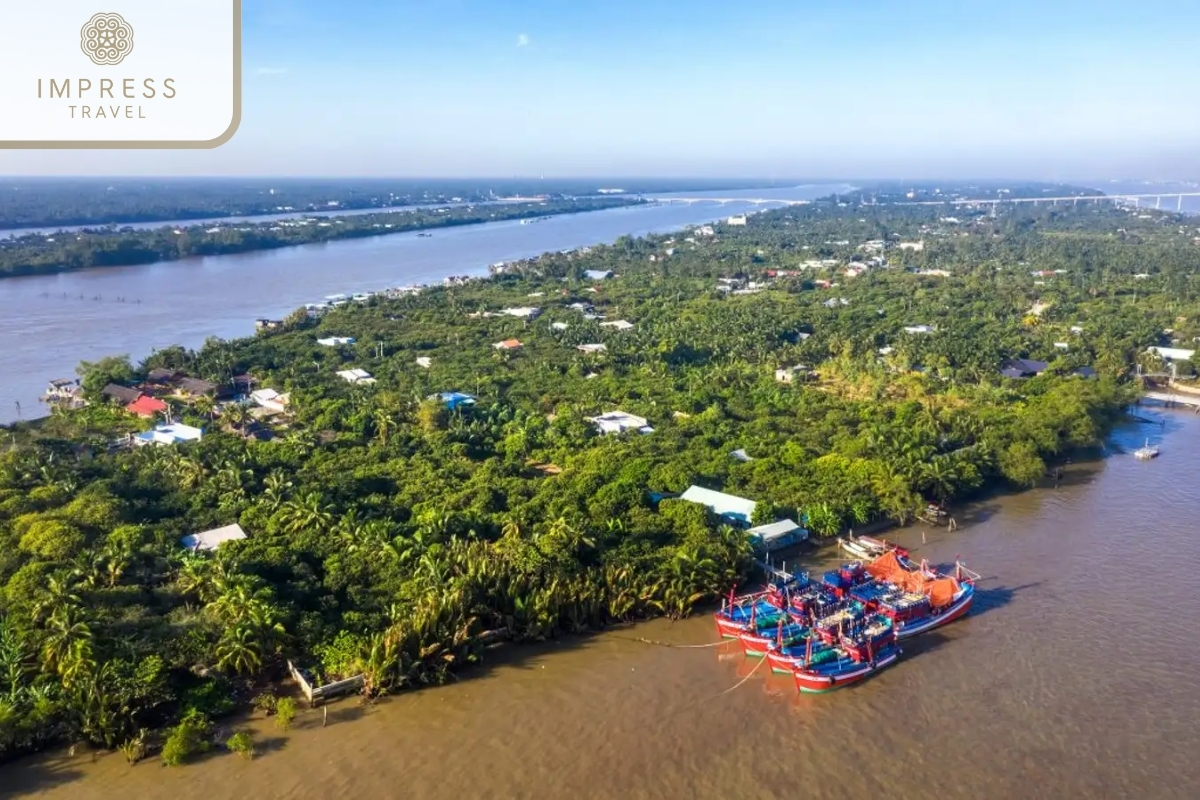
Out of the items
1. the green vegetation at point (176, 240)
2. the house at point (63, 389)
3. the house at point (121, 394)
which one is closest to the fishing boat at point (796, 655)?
the house at point (121, 394)

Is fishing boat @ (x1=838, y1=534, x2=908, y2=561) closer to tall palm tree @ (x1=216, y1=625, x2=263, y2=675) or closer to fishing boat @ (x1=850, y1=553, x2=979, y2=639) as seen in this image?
fishing boat @ (x1=850, y1=553, x2=979, y2=639)

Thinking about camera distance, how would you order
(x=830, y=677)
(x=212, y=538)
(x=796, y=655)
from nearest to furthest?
1. (x=830, y=677)
2. (x=796, y=655)
3. (x=212, y=538)

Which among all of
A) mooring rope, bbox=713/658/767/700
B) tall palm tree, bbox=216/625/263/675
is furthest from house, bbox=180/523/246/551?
mooring rope, bbox=713/658/767/700

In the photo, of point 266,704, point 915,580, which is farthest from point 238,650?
point 915,580

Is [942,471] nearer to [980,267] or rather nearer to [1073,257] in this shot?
[980,267]

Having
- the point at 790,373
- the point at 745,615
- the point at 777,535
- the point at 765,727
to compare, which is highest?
the point at 790,373

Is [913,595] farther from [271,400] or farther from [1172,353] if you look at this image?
[1172,353]
